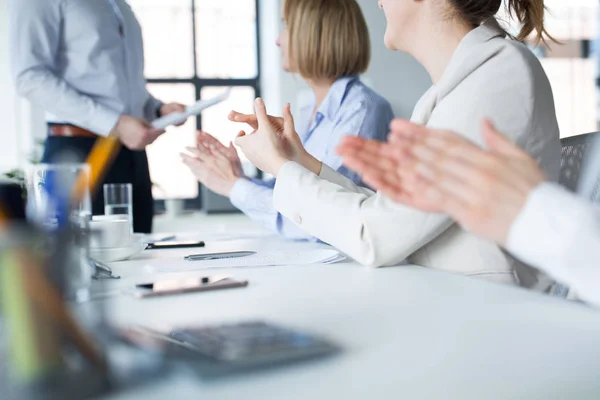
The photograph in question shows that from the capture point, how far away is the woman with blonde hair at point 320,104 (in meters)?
1.69

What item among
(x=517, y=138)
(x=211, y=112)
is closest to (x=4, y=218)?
(x=517, y=138)

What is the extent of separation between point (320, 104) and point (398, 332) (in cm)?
155

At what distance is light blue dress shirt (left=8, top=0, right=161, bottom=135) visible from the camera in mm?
2182

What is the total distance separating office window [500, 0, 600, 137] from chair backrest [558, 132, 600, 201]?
163 inches

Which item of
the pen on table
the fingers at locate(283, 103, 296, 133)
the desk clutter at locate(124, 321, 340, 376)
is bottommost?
the pen on table

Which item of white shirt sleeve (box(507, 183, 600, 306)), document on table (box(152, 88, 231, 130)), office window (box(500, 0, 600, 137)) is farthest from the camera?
office window (box(500, 0, 600, 137))

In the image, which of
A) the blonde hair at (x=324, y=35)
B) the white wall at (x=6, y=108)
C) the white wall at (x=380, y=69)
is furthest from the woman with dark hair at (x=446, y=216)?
the white wall at (x=6, y=108)

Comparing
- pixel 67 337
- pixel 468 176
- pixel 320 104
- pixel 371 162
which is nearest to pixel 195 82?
pixel 320 104

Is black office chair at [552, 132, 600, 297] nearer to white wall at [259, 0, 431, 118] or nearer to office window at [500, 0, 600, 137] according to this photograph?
white wall at [259, 0, 431, 118]

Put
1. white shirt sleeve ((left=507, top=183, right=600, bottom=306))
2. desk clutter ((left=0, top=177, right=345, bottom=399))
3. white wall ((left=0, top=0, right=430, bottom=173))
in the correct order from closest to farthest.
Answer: desk clutter ((left=0, top=177, right=345, bottom=399)) → white shirt sleeve ((left=507, top=183, right=600, bottom=306)) → white wall ((left=0, top=0, right=430, bottom=173))

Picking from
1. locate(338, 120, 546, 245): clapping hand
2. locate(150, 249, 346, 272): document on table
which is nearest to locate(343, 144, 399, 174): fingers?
locate(338, 120, 546, 245): clapping hand

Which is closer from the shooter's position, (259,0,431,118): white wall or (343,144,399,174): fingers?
(343,144,399,174): fingers

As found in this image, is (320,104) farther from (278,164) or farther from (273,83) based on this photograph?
(273,83)

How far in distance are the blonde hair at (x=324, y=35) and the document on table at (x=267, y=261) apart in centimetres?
99
